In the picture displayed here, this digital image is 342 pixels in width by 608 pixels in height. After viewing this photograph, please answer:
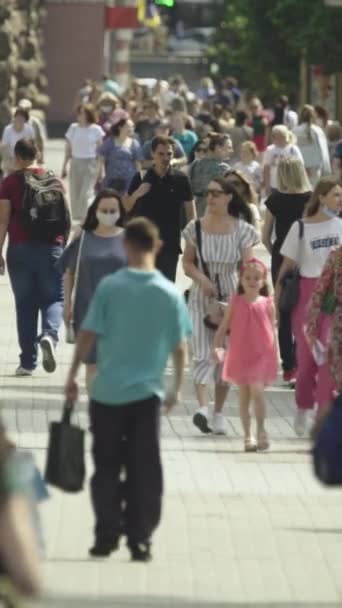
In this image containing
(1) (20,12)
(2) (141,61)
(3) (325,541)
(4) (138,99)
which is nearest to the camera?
(3) (325,541)

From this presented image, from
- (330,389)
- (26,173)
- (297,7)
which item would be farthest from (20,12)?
(330,389)

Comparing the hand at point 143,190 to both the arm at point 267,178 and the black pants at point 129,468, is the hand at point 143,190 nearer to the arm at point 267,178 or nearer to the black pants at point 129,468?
the black pants at point 129,468

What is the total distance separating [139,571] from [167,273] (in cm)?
695

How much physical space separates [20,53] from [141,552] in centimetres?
4836

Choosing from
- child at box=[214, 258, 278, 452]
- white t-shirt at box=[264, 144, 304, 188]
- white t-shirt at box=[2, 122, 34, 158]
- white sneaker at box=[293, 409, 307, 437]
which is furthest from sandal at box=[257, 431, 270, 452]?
white t-shirt at box=[2, 122, 34, 158]

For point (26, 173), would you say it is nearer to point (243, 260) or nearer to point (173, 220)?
point (173, 220)

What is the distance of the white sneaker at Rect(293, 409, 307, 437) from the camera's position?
14.5m

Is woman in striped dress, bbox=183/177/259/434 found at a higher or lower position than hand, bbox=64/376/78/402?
lower

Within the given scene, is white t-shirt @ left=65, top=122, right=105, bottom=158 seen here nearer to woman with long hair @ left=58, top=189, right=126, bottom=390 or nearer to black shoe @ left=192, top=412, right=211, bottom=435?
black shoe @ left=192, top=412, right=211, bottom=435

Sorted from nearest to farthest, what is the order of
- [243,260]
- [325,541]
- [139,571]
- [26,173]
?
[139,571], [325,541], [243,260], [26,173]

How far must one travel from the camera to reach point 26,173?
16797 millimetres

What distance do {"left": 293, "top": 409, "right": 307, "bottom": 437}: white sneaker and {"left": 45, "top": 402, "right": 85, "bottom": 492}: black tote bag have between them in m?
4.58

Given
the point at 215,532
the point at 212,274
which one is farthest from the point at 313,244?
the point at 215,532

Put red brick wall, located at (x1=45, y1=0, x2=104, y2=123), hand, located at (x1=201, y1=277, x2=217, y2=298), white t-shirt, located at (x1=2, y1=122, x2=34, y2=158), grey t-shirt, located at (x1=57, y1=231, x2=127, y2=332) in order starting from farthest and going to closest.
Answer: red brick wall, located at (x1=45, y1=0, x2=104, y2=123), white t-shirt, located at (x1=2, y1=122, x2=34, y2=158), hand, located at (x1=201, y1=277, x2=217, y2=298), grey t-shirt, located at (x1=57, y1=231, x2=127, y2=332)
